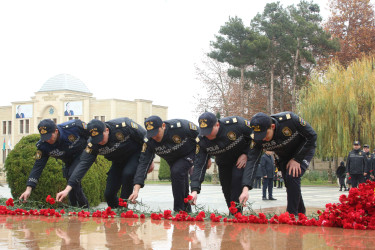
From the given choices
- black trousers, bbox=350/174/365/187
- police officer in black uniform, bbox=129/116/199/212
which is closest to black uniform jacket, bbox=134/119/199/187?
police officer in black uniform, bbox=129/116/199/212

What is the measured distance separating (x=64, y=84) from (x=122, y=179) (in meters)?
63.3

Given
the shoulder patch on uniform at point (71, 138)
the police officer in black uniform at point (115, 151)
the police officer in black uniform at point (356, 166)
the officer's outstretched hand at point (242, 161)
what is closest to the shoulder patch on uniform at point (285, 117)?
the officer's outstretched hand at point (242, 161)

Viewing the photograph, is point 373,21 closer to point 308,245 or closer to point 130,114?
point 130,114

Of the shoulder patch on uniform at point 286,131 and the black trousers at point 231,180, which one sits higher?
the shoulder patch on uniform at point 286,131

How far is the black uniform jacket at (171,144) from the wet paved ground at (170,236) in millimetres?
1170

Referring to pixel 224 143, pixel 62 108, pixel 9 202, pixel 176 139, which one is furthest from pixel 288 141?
pixel 62 108

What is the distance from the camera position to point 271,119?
703 centimetres

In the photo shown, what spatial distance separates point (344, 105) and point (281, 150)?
907 inches

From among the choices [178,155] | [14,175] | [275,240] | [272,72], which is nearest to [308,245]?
[275,240]

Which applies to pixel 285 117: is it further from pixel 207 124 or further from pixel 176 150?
pixel 176 150

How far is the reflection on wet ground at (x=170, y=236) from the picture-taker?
4.74 m

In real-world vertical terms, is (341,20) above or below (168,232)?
above

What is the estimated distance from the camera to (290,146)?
7.34 meters

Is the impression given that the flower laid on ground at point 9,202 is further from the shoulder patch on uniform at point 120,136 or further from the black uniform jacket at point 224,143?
the black uniform jacket at point 224,143
